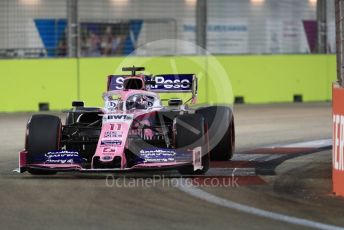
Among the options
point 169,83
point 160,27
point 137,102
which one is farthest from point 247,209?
point 160,27

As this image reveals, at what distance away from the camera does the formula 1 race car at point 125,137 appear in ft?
38.2

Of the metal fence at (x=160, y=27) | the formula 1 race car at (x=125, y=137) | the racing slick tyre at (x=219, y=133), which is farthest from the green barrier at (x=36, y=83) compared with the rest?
the racing slick tyre at (x=219, y=133)

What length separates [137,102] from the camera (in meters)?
13.0

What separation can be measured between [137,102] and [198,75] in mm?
14376

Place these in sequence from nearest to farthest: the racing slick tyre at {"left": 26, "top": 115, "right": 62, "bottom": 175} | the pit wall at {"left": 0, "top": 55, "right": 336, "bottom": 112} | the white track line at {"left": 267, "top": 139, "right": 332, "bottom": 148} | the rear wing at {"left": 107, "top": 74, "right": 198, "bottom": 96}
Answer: the racing slick tyre at {"left": 26, "top": 115, "right": 62, "bottom": 175}, the rear wing at {"left": 107, "top": 74, "right": 198, "bottom": 96}, the white track line at {"left": 267, "top": 139, "right": 332, "bottom": 148}, the pit wall at {"left": 0, "top": 55, "right": 336, "bottom": 112}

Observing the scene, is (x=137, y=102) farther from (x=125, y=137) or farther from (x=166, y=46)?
(x=166, y=46)

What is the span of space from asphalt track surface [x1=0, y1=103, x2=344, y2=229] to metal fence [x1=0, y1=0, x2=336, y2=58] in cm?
1190

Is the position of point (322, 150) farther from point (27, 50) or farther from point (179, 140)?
point (27, 50)

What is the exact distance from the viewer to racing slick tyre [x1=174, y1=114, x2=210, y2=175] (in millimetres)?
11961

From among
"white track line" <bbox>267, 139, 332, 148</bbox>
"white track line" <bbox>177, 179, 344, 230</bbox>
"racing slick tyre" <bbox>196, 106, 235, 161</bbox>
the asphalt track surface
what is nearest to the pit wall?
"white track line" <bbox>267, 139, 332, 148</bbox>

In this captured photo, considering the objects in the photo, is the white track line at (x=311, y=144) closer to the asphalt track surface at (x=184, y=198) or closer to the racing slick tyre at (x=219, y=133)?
the asphalt track surface at (x=184, y=198)

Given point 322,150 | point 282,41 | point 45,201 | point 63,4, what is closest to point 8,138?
point 322,150

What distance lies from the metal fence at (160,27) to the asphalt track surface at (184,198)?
11.9 m

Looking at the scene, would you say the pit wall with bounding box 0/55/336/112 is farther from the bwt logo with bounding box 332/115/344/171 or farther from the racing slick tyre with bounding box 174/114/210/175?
the bwt logo with bounding box 332/115/344/171
